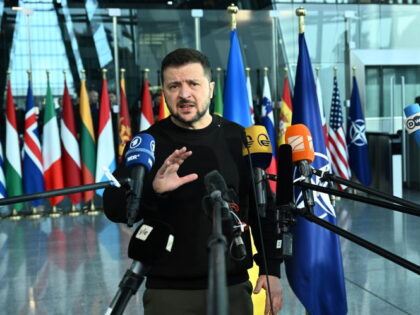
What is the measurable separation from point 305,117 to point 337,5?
8.02 meters

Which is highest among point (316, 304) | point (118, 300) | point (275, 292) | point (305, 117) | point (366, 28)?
point (366, 28)

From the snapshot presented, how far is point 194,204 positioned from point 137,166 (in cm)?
46

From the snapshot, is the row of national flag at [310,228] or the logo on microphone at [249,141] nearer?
the logo on microphone at [249,141]

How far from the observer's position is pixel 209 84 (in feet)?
6.79

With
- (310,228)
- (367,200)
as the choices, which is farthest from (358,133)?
(367,200)

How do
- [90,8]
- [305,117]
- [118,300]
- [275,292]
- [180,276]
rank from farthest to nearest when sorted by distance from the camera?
[90,8], [305,117], [275,292], [180,276], [118,300]

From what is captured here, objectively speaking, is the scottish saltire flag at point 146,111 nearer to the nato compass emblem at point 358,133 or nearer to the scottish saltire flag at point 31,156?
the scottish saltire flag at point 31,156

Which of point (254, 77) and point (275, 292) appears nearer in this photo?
point (275, 292)

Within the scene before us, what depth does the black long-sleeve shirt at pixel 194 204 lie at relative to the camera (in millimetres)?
1945

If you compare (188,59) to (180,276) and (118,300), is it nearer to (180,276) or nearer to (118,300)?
(180,276)

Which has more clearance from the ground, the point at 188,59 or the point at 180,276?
the point at 188,59

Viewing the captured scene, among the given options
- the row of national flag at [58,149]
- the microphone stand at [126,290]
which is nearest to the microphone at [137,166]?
the microphone stand at [126,290]

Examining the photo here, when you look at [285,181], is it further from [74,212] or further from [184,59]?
[74,212]

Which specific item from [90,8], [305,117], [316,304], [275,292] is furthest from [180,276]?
[90,8]
